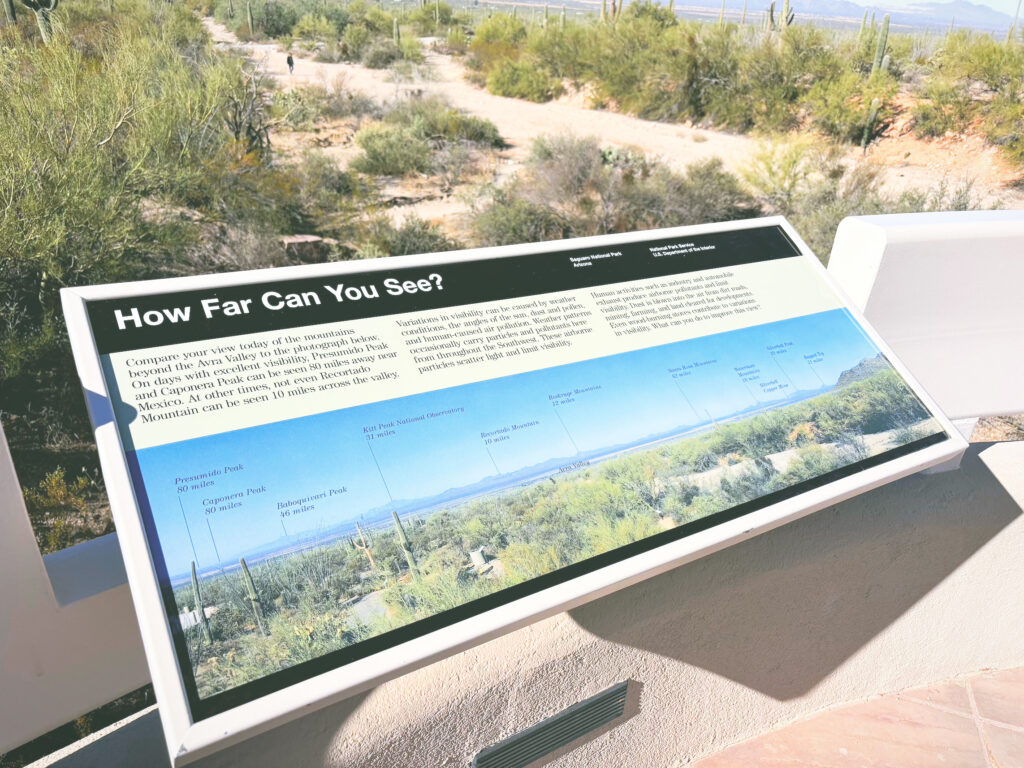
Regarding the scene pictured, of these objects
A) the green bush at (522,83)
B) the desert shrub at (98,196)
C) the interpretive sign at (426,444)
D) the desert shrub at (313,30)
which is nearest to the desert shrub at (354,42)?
the desert shrub at (313,30)

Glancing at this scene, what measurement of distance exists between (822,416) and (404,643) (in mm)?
1176

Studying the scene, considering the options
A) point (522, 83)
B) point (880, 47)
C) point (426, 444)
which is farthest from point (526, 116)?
point (426, 444)

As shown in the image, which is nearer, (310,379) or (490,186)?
(310,379)

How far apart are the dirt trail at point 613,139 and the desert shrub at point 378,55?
0.40 metres

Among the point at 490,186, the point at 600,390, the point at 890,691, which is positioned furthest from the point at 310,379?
the point at 490,186

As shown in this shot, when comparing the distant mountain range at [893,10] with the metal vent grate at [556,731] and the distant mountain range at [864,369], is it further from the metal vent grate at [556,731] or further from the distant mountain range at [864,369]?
the metal vent grate at [556,731]

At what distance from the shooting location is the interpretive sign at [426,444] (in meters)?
1.20

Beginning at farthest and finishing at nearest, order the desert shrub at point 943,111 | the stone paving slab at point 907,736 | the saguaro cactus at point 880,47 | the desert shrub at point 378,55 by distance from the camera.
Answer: the desert shrub at point 378,55
the saguaro cactus at point 880,47
the desert shrub at point 943,111
the stone paving slab at point 907,736

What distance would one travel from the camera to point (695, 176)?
1236 cm

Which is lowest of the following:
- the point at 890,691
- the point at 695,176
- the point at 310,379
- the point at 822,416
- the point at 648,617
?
the point at 695,176

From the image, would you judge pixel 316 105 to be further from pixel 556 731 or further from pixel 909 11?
pixel 909 11

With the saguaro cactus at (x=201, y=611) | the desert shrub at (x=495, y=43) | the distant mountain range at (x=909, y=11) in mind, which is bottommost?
the distant mountain range at (x=909, y=11)

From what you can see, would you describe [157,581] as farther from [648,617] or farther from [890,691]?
[890,691]

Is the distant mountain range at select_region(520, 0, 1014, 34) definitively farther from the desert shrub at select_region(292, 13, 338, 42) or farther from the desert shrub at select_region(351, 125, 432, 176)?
the desert shrub at select_region(351, 125, 432, 176)
